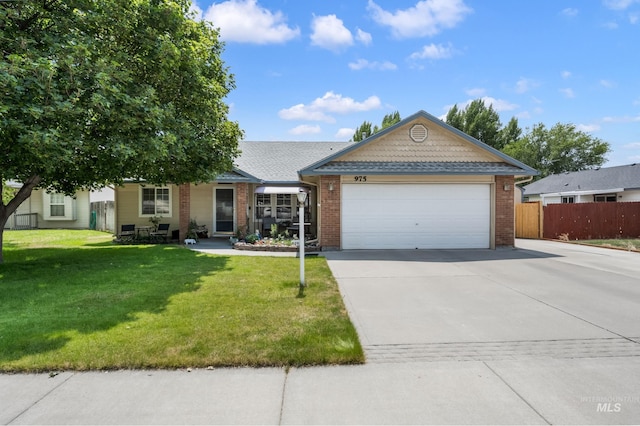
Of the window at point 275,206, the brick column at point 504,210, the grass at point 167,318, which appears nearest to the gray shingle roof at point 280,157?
the window at point 275,206

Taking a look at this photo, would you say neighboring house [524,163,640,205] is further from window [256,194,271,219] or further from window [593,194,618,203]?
window [256,194,271,219]

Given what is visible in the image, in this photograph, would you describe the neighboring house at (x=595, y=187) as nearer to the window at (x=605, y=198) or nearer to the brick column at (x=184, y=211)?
the window at (x=605, y=198)

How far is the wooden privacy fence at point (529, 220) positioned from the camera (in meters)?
18.2

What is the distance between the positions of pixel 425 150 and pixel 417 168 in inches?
39.6

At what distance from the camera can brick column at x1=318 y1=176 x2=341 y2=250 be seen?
12891 mm

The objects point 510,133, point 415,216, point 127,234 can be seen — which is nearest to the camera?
point 415,216

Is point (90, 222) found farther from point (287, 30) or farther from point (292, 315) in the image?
point (292, 315)

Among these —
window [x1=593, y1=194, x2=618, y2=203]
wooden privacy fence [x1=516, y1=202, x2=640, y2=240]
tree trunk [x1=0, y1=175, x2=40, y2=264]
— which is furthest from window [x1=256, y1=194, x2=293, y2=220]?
window [x1=593, y1=194, x2=618, y2=203]

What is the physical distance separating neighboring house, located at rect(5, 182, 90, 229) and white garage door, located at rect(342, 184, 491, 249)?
1884cm

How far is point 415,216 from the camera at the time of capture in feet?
43.3

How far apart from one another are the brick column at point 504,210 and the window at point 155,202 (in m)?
14.0

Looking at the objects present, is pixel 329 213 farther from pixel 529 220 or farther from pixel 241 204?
pixel 529 220

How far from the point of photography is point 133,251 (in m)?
12.4

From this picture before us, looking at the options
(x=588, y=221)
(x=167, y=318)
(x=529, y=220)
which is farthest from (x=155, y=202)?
(x=588, y=221)
